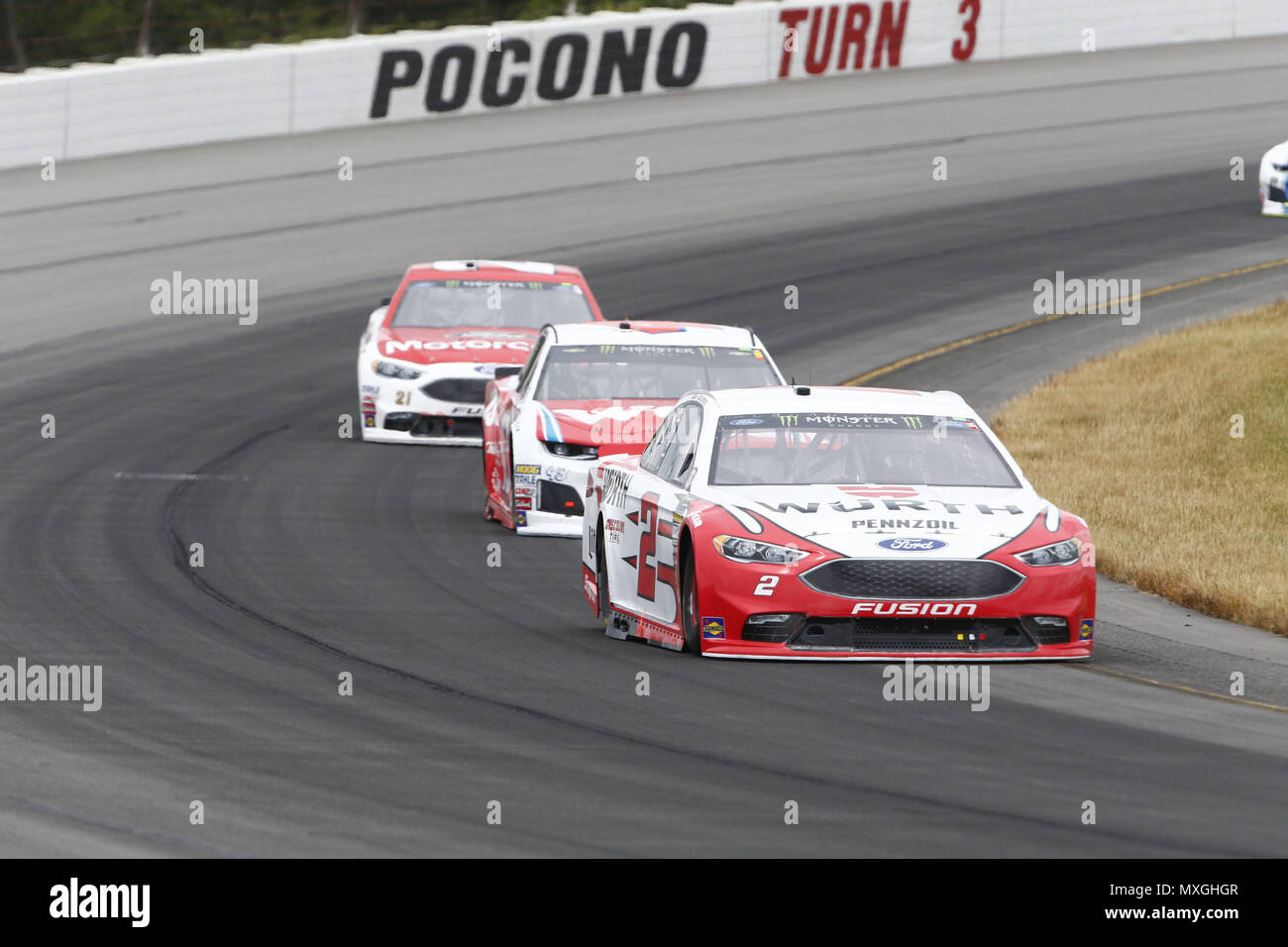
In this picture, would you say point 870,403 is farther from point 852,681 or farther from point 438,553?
point 438,553

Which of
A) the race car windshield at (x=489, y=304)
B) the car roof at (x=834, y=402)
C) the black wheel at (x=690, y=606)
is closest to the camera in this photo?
the black wheel at (x=690, y=606)

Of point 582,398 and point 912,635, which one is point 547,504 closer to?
point 582,398

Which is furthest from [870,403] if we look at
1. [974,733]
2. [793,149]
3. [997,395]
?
[793,149]

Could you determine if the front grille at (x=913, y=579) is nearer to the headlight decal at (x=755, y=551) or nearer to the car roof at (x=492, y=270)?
the headlight decal at (x=755, y=551)

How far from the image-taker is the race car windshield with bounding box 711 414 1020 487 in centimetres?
1277

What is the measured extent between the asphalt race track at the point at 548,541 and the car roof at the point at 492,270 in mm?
1921

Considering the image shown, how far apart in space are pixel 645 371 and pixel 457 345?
493 cm

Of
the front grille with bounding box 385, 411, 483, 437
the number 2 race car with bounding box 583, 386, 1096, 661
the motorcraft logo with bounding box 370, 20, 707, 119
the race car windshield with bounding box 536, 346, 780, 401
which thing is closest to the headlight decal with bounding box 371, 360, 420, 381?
the front grille with bounding box 385, 411, 483, 437

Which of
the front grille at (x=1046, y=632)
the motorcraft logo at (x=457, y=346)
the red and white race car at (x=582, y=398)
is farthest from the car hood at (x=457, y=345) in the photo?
the front grille at (x=1046, y=632)

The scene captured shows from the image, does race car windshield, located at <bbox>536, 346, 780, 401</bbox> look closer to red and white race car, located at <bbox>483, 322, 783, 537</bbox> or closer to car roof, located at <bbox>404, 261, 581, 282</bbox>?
red and white race car, located at <bbox>483, 322, 783, 537</bbox>

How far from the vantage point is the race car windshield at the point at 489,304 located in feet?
79.0

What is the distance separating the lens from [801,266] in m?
32.9

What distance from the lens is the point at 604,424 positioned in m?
17.9

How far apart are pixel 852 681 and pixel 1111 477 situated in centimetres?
889
